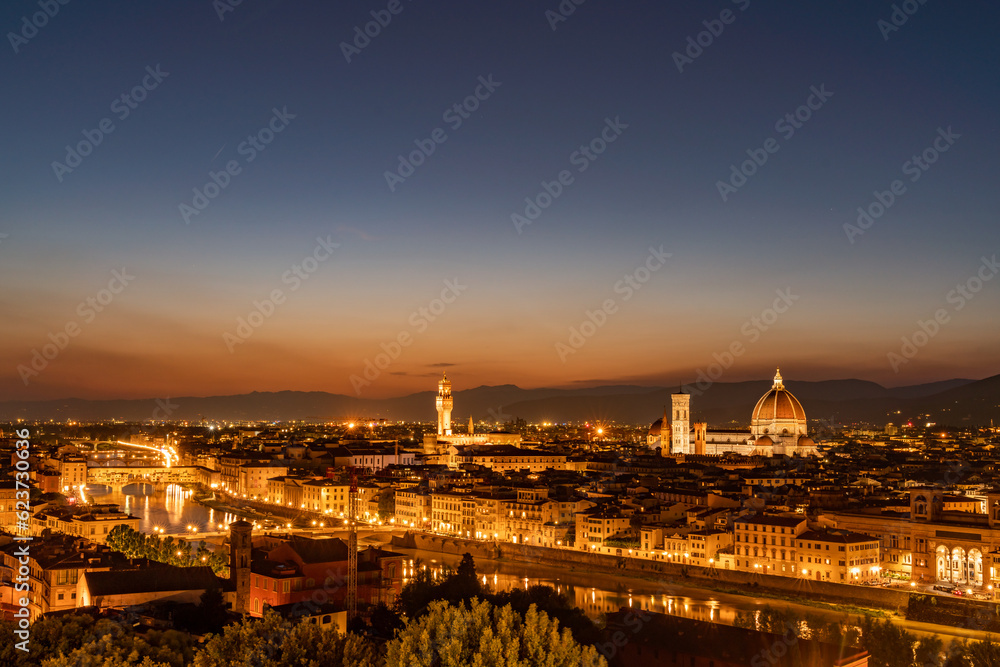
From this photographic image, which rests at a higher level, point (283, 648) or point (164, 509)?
point (283, 648)

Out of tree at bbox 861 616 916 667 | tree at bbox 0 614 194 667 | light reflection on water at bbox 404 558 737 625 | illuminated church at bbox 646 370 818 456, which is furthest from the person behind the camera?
illuminated church at bbox 646 370 818 456

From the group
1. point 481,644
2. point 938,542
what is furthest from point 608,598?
point 481,644

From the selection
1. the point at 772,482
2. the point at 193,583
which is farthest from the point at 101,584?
the point at 772,482

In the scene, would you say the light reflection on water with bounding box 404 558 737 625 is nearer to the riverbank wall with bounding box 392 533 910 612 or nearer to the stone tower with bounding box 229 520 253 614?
the riverbank wall with bounding box 392 533 910 612

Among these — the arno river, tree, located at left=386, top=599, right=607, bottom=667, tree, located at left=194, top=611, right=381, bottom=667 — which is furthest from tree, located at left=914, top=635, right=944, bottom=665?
tree, located at left=194, top=611, right=381, bottom=667

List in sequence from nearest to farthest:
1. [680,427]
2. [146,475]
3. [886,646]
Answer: [886,646] < [146,475] < [680,427]

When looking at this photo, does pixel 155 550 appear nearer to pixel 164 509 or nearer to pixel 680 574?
pixel 680 574
